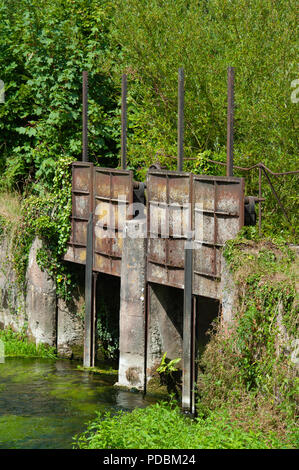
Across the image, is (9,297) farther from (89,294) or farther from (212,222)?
(212,222)

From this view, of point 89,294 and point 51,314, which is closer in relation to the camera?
point 89,294

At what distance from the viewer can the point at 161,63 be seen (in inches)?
758

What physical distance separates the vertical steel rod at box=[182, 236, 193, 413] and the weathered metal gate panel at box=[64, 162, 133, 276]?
225cm

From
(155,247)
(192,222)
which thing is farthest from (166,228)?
(192,222)

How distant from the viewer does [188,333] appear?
13.8 m

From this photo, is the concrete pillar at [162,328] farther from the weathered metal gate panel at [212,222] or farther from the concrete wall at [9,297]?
the concrete wall at [9,297]

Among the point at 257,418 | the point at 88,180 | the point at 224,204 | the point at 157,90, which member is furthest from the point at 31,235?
the point at 257,418

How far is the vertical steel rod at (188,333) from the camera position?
45.1 feet

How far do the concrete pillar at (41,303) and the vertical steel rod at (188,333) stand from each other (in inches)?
194

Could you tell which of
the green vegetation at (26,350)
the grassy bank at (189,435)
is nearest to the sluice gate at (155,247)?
the green vegetation at (26,350)

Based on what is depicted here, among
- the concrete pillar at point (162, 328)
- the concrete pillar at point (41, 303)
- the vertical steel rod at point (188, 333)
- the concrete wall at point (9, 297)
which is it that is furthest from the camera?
the concrete wall at point (9, 297)

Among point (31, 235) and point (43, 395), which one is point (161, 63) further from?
point (43, 395)

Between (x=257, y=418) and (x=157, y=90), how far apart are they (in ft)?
34.8

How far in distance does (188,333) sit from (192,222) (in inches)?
70.9
